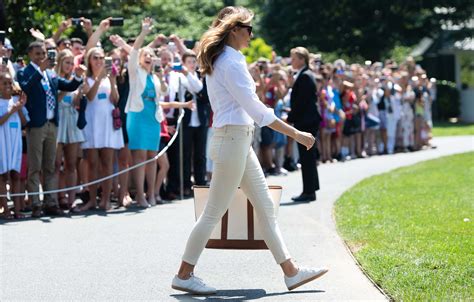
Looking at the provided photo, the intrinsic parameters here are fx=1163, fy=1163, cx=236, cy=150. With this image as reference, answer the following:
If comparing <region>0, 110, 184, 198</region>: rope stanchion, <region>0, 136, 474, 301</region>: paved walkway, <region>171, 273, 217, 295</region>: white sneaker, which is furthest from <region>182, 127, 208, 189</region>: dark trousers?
<region>171, 273, 217, 295</region>: white sneaker

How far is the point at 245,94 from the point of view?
8672 millimetres

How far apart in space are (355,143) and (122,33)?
15.4 metres

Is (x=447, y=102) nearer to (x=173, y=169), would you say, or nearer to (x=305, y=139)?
(x=173, y=169)

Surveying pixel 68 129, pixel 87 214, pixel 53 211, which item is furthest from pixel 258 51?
pixel 53 211

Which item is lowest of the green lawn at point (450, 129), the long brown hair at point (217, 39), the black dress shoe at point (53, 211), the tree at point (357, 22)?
the green lawn at point (450, 129)

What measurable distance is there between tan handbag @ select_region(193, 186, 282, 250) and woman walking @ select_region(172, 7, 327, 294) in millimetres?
286

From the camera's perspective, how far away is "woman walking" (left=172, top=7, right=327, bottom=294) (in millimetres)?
8719

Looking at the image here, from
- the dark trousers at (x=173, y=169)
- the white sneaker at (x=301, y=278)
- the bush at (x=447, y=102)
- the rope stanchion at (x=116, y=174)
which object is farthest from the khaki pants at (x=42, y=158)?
the bush at (x=447, y=102)

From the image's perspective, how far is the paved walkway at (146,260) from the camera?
29.6 feet

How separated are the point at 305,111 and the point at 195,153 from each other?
222 cm

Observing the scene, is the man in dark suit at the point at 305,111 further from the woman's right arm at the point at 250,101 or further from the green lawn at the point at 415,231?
the woman's right arm at the point at 250,101

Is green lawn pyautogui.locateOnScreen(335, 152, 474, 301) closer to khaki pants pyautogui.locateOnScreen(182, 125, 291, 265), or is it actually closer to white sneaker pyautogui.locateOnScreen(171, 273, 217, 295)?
khaki pants pyautogui.locateOnScreen(182, 125, 291, 265)

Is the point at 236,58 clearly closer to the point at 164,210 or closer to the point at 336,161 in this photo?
the point at 164,210

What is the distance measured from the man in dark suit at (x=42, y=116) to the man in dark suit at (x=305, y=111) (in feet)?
9.97
